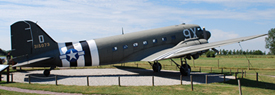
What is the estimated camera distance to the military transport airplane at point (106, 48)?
1878 centimetres

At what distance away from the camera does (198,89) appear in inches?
546

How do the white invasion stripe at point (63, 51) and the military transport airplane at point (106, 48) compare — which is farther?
the white invasion stripe at point (63, 51)

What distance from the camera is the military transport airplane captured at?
18781 millimetres

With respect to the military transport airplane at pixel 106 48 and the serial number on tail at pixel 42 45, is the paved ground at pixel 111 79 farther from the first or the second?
the serial number on tail at pixel 42 45

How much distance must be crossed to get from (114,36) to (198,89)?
11142 millimetres

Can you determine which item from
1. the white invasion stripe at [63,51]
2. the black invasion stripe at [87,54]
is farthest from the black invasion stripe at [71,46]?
the black invasion stripe at [87,54]

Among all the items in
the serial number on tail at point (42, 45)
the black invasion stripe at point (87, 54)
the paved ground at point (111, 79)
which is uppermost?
the serial number on tail at point (42, 45)

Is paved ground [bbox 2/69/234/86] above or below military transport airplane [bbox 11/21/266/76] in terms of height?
below

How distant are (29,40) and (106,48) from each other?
23.9 ft

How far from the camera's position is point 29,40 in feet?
63.2

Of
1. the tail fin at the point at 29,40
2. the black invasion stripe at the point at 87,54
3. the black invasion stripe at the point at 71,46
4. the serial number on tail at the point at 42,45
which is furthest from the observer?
the black invasion stripe at the point at 87,54

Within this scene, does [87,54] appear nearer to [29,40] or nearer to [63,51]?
[63,51]

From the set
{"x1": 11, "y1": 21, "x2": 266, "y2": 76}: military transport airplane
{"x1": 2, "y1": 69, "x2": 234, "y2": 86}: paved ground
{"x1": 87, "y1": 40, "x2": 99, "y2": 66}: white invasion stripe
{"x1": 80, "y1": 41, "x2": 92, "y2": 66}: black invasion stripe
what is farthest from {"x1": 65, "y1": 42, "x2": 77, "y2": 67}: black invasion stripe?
{"x1": 87, "y1": 40, "x2": 99, "y2": 66}: white invasion stripe

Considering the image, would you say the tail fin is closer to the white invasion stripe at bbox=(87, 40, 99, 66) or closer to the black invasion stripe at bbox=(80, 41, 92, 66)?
the black invasion stripe at bbox=(80, 41, 92, 66)
